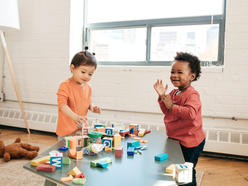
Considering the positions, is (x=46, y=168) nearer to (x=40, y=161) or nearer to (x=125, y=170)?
(x=40, y=161)

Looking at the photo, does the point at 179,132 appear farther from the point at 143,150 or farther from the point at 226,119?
the point at 226,119

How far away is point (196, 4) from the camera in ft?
8.78

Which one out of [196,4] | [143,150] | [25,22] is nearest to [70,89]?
[143,150]

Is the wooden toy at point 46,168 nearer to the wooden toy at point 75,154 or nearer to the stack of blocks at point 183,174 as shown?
the wooden toy at point 75,154

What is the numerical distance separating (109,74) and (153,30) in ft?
2.52

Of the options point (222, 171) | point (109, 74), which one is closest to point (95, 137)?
point (222, 171)

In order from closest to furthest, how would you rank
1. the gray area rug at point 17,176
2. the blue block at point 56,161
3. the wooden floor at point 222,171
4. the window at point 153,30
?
the blue block at point 56,161 → the gray area rug at point 17,176 → the wooden floor at point 222,171 → the window at point 153,30

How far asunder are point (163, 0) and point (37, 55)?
1.81 m

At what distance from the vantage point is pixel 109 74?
9.48 feet

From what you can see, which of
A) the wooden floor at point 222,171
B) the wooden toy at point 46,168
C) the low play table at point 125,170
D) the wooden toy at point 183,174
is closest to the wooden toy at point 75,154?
the low play table at point 125,170

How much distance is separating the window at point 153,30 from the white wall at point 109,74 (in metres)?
0.20

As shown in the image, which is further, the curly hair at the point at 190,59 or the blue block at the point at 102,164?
the curly hair at the point at 190,59

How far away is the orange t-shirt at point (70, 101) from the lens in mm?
1457

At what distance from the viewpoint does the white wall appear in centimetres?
240
